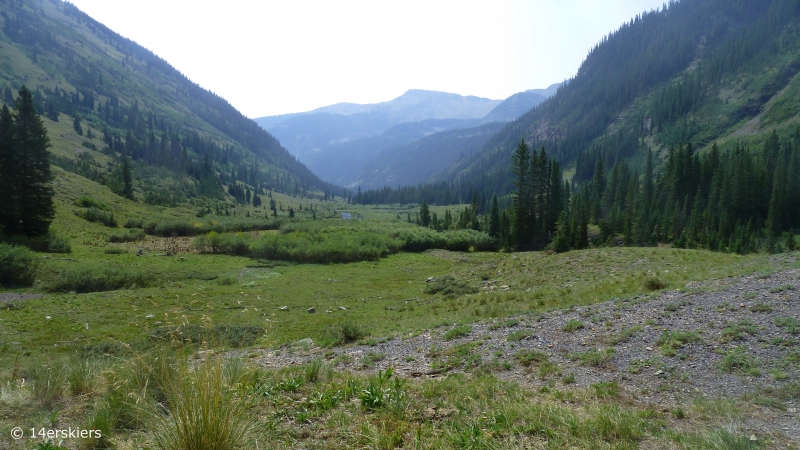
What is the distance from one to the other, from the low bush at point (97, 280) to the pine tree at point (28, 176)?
45.8ft

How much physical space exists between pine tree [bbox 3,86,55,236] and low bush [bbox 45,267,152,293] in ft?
45.8

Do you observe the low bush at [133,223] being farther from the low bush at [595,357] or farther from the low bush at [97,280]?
the low bush at [595,357]

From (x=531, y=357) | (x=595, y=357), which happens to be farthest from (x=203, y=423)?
(x=595, y=357)

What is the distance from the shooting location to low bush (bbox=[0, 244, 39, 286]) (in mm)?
21297

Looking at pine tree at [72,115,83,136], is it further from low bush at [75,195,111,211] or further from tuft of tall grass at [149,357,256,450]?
tuft of tall grass at [149,357,256,450]

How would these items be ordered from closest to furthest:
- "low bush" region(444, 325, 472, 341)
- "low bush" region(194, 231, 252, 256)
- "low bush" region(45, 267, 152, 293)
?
1. "low bush" region(444, 325, 472, 341)
2. "low bush" region(45, 267, 152, 293)
3. "low bush" region(194, 231, 252, 256)

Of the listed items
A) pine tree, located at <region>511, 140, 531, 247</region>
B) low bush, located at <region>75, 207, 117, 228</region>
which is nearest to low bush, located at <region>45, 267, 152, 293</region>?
low bush, located at <region>75, 207, 117, 228</region>

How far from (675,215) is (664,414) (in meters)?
77.8

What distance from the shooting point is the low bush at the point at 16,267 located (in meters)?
21.3

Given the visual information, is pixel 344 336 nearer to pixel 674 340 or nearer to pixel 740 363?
pixel 674 340

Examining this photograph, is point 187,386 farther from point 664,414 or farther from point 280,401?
point 664,414

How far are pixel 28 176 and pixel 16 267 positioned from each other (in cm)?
1577

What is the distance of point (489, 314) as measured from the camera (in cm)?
1555

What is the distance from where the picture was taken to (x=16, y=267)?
21812 millimetres
